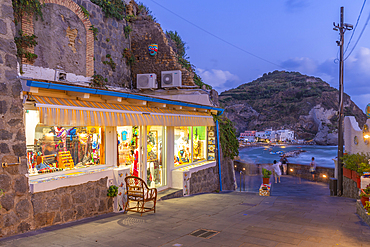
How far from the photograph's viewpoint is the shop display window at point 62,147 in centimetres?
529

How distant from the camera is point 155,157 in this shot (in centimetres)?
855

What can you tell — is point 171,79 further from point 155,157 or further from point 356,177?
point 356,177

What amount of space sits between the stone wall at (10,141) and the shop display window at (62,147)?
446mm

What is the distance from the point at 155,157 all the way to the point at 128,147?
1220mm

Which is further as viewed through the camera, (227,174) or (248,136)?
(248,136)

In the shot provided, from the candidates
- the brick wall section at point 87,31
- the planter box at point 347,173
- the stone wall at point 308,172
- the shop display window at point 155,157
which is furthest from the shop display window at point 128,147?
the stone wall at point 308,172

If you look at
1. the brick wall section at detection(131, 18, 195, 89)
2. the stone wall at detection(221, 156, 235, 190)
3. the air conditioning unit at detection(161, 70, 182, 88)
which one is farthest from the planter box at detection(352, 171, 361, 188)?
the air conditioning unit at detection(161, 70, 182, 88)

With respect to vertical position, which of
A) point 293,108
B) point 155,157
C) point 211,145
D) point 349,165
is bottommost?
point 349,165

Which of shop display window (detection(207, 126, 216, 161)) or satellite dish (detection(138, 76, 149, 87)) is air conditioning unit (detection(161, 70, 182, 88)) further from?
shop display window (detection(207, 126, 216, 161))

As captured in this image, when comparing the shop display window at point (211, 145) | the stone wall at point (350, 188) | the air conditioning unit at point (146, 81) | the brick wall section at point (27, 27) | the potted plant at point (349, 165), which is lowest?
the stone wall at point (350, 188)

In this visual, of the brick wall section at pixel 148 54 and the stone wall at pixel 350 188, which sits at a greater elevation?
the brick wall section at pixel 148 54

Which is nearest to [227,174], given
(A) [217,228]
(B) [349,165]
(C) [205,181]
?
(C) [205,181]

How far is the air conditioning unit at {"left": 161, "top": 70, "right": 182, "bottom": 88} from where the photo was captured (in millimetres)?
12875

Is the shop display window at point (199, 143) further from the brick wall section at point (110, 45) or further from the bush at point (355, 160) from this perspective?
the bush at point (355, 160)
